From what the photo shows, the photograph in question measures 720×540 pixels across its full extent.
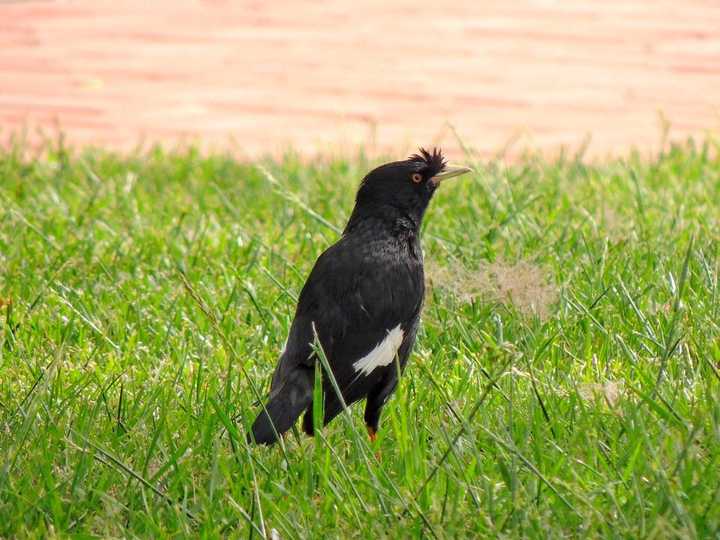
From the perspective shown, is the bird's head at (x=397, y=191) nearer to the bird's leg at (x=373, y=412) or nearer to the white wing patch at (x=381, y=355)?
the white wing patch at (x=381, y=355)

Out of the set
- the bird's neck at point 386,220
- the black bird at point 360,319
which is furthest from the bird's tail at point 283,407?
the bird's neck at point 386,220

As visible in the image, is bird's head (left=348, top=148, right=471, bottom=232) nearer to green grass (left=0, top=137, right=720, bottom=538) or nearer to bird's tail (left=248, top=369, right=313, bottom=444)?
green grass (left=0, top=137, right=720, bottom=538)

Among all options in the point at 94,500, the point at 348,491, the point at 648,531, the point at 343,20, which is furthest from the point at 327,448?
the point at 343,20

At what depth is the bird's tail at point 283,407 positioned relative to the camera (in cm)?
359

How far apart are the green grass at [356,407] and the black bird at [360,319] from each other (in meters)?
0.13

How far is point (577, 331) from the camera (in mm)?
4770

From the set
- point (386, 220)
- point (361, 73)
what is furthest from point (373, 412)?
point (361, 73)

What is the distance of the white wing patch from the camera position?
12.8 feet

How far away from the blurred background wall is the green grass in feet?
3.46

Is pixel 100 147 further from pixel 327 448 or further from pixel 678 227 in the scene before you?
pixel 327 448

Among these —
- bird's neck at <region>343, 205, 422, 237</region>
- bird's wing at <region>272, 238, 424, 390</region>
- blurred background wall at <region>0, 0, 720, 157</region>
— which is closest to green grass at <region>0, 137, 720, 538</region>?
bird's wing at <region>272, 238, 424, 390</region>

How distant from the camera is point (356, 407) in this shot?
4.32 metres

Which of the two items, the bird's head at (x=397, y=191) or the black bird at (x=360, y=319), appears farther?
the bird's head at (x=397, y=191)

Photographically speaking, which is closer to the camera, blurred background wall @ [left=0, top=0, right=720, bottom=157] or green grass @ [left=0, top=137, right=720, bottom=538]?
green grass @ [left=0, top=137, right=720, bottom=538]
